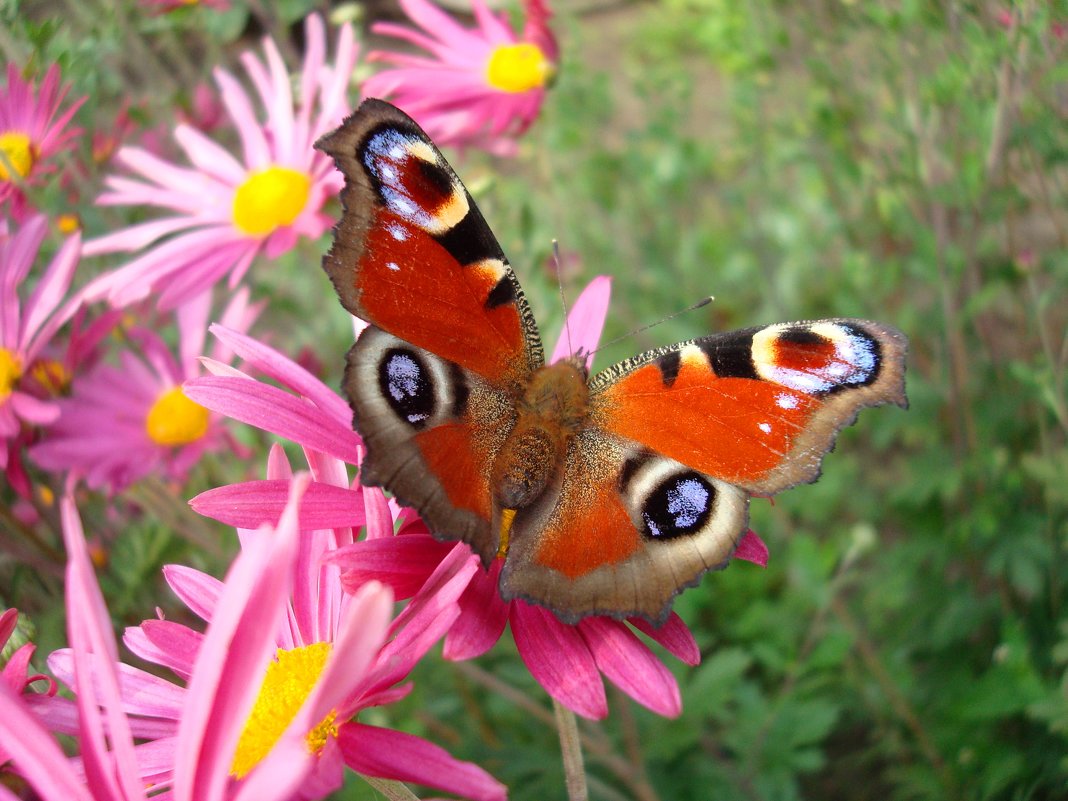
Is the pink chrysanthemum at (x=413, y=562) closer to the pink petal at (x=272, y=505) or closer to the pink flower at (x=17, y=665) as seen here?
the pink petal at (x=272, y=505)

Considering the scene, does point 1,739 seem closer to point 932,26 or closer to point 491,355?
point 491,355

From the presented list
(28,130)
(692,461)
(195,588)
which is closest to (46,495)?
(28,130)

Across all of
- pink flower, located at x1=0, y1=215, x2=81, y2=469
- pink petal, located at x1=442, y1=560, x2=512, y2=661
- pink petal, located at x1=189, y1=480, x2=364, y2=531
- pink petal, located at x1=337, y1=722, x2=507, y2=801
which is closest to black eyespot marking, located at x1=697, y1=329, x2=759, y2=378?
pink petal, located at x1=442, y1=560, x2=512, y2=661

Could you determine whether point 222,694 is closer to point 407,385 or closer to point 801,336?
point 407,385

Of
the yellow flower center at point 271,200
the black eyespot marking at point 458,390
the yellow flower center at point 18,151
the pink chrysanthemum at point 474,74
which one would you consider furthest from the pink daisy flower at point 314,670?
the pink chrysanthemum at point 474,74

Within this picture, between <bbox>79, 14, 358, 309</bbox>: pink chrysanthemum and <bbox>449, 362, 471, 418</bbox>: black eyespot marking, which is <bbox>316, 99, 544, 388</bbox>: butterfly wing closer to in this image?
<bbox>449, 362, 471, 418</bbox>: black eyespot marking

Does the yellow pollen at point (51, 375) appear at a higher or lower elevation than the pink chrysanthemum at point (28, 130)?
lower
